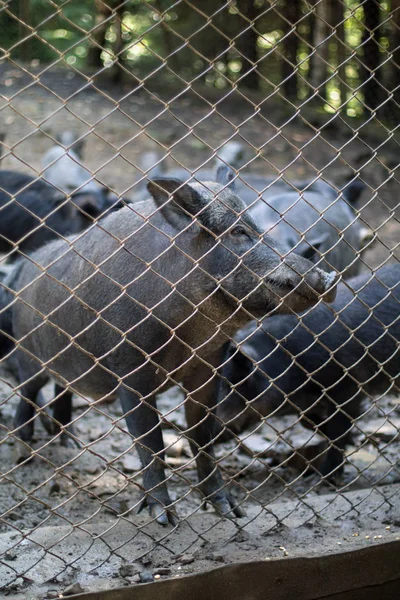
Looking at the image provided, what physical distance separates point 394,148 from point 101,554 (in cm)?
934

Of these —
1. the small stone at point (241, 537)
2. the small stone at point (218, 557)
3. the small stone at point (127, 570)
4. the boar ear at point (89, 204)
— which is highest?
the small stone at point (127, 570)

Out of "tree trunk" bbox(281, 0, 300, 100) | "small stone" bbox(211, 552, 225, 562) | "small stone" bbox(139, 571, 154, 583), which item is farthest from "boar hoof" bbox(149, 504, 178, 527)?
"tree trunk" bbox(281, 0, 300, 100)

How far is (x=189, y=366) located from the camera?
3.54m

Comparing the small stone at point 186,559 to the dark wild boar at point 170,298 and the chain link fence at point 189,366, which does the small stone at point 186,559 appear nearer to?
the chain link fence at point 189,366

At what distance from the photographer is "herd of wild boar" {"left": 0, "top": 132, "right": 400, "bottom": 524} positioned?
298 cm

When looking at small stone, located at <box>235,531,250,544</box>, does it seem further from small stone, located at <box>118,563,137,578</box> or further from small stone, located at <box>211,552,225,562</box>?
small stone, located at <box>118,563,137,578</box>

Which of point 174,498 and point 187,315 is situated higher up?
point 187,315

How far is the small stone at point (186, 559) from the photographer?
2.76 metres

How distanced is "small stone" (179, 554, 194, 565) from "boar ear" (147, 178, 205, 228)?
121cm

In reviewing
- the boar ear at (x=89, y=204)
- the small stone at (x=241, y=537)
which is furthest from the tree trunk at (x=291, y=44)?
the small stone at (x=241, y=537)

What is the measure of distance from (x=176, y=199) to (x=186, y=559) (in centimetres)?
129

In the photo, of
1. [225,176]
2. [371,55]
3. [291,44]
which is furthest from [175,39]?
[225,176]

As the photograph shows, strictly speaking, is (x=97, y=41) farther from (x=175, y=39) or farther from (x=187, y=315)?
(x=187, y=315)

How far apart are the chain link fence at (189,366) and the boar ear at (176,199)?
1 centimetres
